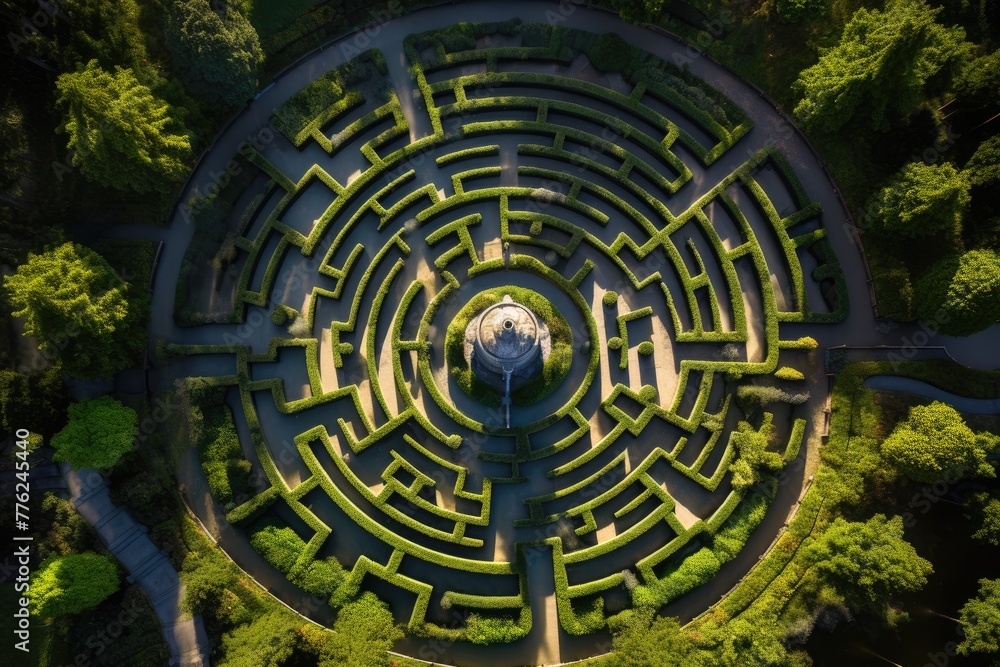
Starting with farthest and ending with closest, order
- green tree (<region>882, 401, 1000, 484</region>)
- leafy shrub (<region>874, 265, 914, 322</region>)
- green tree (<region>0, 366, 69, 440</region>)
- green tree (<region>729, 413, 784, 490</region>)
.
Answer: leafy shrub (<region>874, 265, 914, 322</region>) → green tree (<region>729, 413, 784, 490</region>) → green tree (<region>0, 366, 69, 440</region>) → green tree (<region>882, 401, 1000, 484</region>)

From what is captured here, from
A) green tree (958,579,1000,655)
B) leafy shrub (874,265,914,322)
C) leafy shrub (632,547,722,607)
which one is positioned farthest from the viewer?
leafy shrub (874,265,914,322)

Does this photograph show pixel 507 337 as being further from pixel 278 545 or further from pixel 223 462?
pixel 223 462

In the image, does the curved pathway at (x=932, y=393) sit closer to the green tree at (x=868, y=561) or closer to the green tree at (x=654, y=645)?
the green tree at (x=868, y=561)

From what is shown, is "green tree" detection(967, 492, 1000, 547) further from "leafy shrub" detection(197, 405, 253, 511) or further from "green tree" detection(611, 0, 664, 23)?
"leafy shrub" detection(197, 405, 253, 511)

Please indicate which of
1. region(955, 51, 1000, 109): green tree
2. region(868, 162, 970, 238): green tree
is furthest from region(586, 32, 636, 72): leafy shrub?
region(955, 51, 1000, 109): green tree

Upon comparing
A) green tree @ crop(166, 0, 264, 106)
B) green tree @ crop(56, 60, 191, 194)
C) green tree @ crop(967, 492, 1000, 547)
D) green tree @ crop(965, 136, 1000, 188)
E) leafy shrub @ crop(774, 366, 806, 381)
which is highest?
green tree @ crop(166, 0, 264, 106)

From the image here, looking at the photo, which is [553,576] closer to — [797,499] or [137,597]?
[797,499]

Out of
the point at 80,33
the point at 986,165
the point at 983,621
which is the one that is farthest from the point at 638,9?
the point at 983,621
